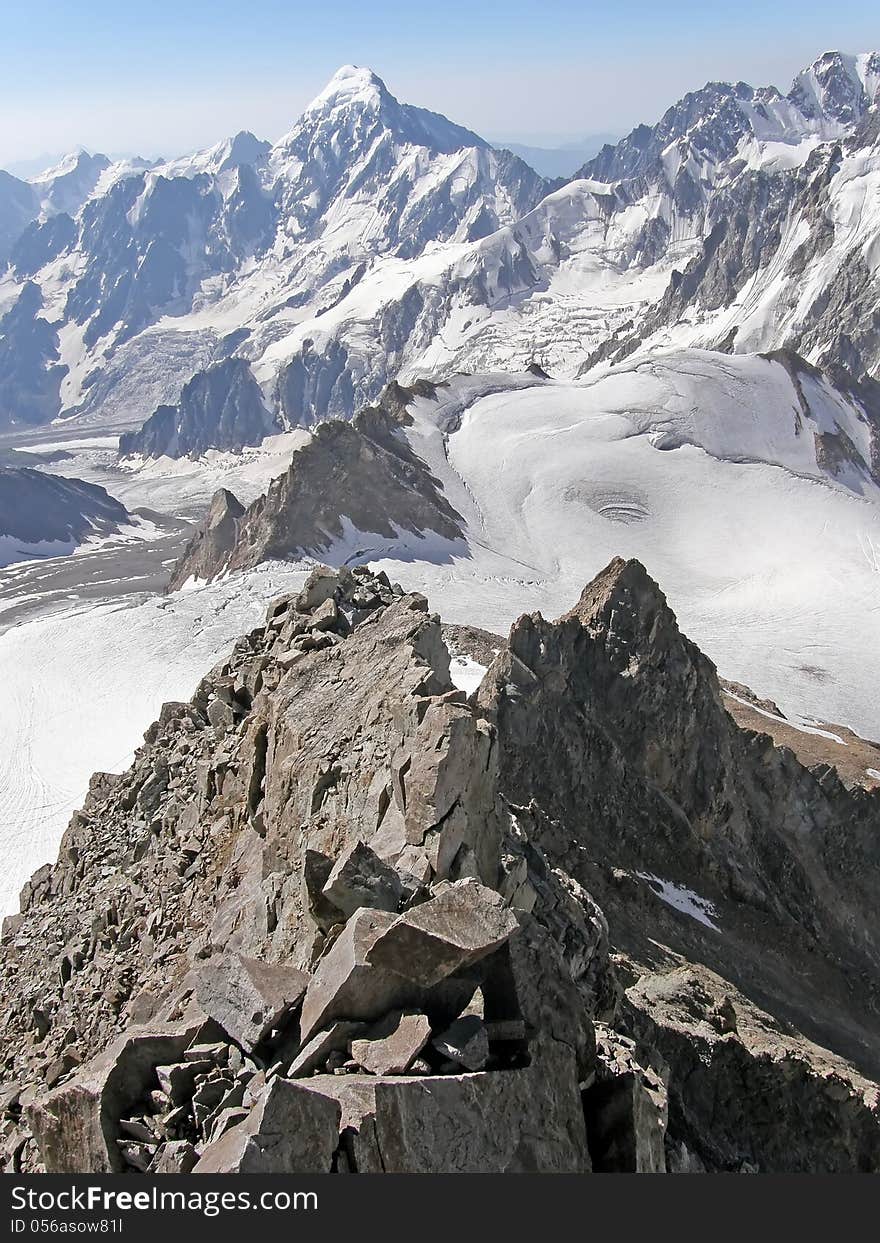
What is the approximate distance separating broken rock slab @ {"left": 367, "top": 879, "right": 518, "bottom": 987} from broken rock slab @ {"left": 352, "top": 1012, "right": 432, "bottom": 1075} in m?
0.43

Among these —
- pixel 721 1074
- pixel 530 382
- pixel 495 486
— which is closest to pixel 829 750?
pixel 721 1074

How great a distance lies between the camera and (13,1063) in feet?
59.1

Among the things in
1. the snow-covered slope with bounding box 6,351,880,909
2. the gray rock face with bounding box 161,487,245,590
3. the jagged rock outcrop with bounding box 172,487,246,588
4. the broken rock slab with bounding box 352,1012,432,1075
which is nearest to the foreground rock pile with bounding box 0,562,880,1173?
the broken rock slab with bounding box 352,1012,432,1075

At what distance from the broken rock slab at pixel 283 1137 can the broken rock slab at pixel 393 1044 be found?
78 cm

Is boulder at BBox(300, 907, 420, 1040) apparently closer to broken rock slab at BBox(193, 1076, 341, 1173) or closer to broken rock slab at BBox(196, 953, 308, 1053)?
broken rock slab at BBox(196, 953, 308, 1053)

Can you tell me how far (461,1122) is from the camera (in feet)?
31.1

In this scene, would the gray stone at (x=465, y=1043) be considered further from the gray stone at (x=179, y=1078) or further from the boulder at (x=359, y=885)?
the gray stone at (x=179, y=1078)

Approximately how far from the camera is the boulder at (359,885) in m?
11.6

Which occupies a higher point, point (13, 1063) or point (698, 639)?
point (13, 1063)

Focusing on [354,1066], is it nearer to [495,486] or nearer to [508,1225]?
[508,1225]

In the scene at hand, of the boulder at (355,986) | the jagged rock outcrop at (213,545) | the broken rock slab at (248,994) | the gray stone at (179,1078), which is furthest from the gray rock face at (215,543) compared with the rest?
the boulder at (355,986)

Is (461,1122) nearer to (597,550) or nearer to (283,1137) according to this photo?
(283,1137)

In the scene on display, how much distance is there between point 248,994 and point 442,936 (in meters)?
2.20

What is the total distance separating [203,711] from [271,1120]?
19.4 metres
